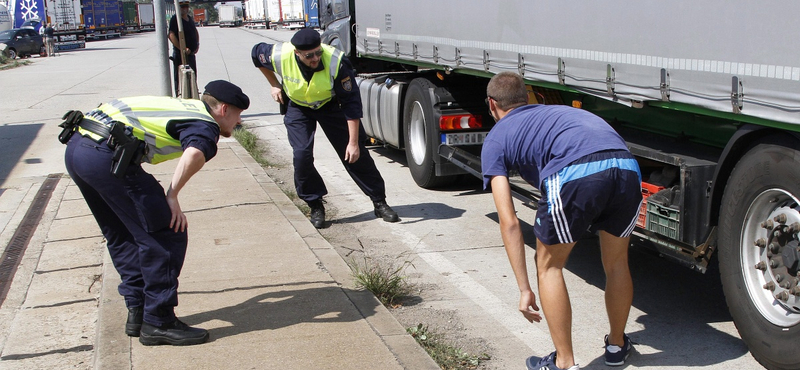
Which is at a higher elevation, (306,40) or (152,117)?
(306,40)

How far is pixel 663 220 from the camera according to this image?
4.51m

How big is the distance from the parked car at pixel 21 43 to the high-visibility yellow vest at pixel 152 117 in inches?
1365

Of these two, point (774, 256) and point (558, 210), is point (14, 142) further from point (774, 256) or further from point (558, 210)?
point (774, 256)

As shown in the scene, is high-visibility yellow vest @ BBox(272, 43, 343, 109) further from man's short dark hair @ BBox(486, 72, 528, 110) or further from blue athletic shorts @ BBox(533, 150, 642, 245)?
blue athletic shorts @ BBox(533, 150, 642, 245)

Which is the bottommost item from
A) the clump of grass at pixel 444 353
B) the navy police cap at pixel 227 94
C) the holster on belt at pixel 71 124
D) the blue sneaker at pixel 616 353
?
the clump of grass at pixel 444 353

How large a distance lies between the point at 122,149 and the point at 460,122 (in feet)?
15.3

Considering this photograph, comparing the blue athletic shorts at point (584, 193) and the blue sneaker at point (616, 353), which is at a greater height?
the blue athletic shorts at point (584, 193)

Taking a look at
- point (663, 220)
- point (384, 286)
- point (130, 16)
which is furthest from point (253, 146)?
point (130, 16)

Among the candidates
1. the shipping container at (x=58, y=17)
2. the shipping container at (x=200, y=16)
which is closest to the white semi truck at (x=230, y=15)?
the shipping container at (x=200, y=16)

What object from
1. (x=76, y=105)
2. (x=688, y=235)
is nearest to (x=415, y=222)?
(x=688, y=235)

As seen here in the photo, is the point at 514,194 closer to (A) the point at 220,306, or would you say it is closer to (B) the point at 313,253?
(B) the point at 313,253

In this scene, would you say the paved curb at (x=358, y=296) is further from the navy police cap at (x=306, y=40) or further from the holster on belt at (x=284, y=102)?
the navy police cap at (x=306, y=40)

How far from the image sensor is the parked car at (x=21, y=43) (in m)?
36.2

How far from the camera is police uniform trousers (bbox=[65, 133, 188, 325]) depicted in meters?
4.00
